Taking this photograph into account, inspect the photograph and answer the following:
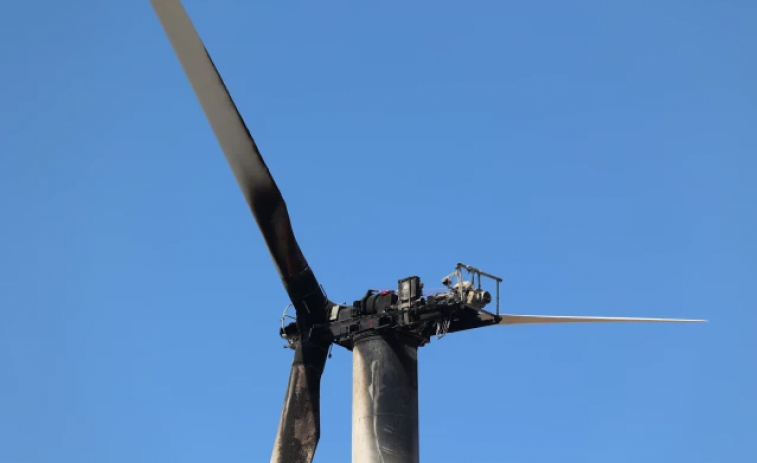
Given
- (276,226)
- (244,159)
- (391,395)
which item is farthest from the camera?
(276,226)

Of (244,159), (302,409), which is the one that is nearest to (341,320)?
(302,409)

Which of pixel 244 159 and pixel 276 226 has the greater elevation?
pixel 244 159

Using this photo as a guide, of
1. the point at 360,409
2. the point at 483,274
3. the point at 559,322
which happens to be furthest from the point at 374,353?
the point at 559,322

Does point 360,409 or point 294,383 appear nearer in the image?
point 360,409

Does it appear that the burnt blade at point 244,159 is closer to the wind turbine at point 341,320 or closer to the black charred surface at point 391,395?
the wind turbine at point 341,320

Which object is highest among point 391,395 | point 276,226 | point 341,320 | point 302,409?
point 276,226

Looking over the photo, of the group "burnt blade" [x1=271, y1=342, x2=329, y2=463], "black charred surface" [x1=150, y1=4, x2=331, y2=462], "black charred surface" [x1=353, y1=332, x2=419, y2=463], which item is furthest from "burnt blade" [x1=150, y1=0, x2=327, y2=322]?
"black charred surface" [x1=353, y1=332, x2=419, y2=463]

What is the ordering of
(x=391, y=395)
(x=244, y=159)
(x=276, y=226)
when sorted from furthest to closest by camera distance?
(x=276, y=226), (x=244, y=159), (x=391, y=395)

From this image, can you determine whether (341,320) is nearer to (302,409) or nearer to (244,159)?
(302,409)

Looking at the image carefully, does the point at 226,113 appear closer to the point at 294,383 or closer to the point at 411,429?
the point at 294,383

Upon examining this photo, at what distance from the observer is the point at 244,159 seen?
37188mm

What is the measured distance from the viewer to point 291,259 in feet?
127

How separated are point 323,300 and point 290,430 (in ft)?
14.9

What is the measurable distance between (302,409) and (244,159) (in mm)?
8298
